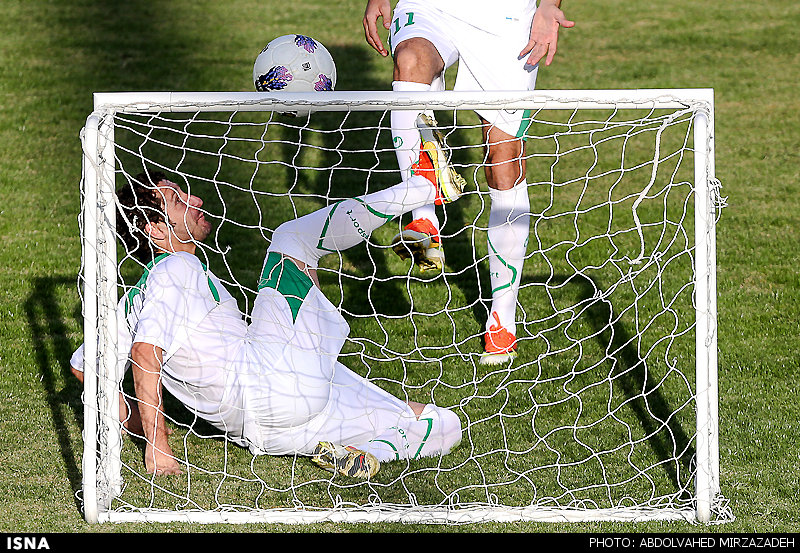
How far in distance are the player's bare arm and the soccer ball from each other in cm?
140

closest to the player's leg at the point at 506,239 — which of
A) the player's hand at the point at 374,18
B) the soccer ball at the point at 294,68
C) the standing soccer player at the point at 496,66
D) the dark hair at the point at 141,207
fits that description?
the standing soccer player at the point at 496,66

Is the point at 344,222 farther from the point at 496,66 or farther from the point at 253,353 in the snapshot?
the point at 496,66

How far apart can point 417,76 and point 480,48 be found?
409 mm

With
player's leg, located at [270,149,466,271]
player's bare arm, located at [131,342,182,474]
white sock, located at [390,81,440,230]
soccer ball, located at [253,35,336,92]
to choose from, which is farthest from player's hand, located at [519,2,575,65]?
player's bare arm, located at [131,342,182,474]

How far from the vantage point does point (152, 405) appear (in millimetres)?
3227

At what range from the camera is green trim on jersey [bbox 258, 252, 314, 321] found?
3350mm

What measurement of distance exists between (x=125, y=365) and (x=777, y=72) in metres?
6.82

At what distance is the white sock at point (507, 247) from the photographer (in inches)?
170

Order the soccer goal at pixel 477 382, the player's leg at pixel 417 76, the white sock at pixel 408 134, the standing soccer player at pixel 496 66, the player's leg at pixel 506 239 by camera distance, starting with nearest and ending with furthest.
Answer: the soccer goal at pixel 477 382, the player's leg at pixel 417 76, the white sock at pixel 408 134, the standing soccer player at pixel 496 66, the player's leg at pixel 506 239

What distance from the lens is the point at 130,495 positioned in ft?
10.4

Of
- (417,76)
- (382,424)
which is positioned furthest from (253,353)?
(417,76)

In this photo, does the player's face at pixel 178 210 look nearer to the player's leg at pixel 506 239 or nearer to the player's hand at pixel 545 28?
the player's leg at pixel 506 239

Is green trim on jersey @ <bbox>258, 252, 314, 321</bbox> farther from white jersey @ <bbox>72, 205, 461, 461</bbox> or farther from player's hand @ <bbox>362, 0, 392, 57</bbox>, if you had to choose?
player's hand @ <bbox>362, 0, 392, 57</bbox>

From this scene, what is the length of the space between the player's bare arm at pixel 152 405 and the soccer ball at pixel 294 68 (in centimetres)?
140
